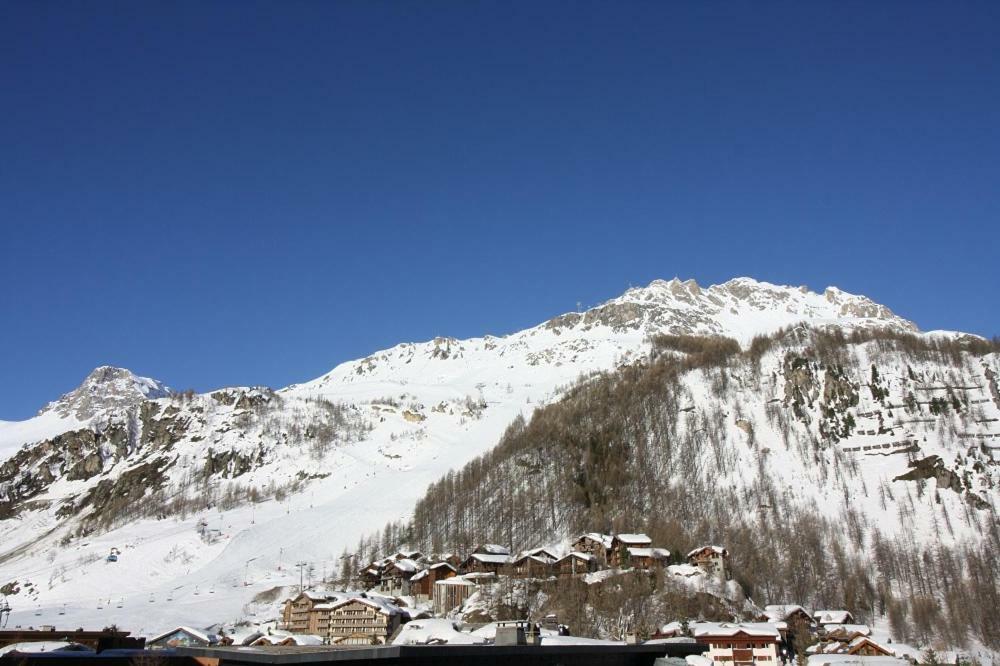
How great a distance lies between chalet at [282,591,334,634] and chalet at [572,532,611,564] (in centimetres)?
2878

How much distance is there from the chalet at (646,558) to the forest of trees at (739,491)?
261 inches

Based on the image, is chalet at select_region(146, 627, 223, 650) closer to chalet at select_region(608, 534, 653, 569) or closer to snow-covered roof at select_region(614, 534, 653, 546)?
chalet at select_region(608, 534, 653, 569)

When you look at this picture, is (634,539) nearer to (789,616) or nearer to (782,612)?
(782,612)

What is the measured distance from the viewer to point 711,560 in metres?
79.8

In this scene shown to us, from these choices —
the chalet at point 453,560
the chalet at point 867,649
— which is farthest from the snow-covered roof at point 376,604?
the chalet at point 867,649

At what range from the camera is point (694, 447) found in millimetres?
110375

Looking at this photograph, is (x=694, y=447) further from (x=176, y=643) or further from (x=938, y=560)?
(x=176, y=643)

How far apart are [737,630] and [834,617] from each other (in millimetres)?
15048

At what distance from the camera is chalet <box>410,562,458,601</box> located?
85.5 m

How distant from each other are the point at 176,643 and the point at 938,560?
248 feet

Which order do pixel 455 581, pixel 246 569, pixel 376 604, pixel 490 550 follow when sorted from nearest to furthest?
pixel 376 604 < pixel 455 581 < pixel 490 550 < pixel 246 569

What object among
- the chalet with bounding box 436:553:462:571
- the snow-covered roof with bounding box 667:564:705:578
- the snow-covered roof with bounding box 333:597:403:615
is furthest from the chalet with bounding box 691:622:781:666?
the chalet with bounding box 436:553:462:571

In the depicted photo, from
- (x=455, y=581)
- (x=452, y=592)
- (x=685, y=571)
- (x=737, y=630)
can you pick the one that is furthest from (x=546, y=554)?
(x=737, y=630)

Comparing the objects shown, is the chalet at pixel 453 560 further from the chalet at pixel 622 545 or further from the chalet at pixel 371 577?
the chalet at pixel 622 545
